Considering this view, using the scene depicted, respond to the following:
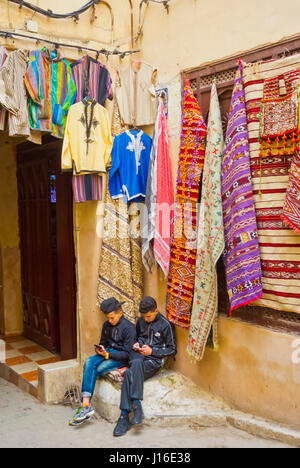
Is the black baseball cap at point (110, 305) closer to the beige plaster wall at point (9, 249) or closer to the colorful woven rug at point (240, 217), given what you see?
the colorful woven rug at point (240, 217)

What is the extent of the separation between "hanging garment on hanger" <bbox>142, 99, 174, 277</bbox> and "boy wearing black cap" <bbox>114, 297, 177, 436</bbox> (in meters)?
0.40

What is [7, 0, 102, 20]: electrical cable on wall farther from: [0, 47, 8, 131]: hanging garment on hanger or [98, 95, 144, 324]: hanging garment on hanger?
[98, 95, 144, 324]: hanging garment on hanger

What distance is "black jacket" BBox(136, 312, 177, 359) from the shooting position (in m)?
3.98

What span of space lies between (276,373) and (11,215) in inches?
182

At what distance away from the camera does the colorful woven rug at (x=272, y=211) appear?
306 cm

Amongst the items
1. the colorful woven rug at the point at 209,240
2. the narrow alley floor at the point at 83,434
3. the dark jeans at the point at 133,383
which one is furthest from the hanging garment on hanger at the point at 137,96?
the narrow alley floor at the point at 83,434

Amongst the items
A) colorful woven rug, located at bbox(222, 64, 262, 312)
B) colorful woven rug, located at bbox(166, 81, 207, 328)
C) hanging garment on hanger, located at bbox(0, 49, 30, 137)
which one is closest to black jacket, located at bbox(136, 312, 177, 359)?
colorful woven rug, located at bbox(166, 81, 207, 328)

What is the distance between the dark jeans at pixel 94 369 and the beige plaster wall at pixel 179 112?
595mm

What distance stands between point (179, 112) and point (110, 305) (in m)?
1.79

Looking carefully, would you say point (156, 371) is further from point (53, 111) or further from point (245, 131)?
point (53, 111)

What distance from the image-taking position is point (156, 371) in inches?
157

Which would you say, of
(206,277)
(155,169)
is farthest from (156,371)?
(155,169)

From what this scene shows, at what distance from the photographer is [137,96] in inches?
169

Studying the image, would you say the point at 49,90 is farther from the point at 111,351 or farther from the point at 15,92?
the point at 111,351
